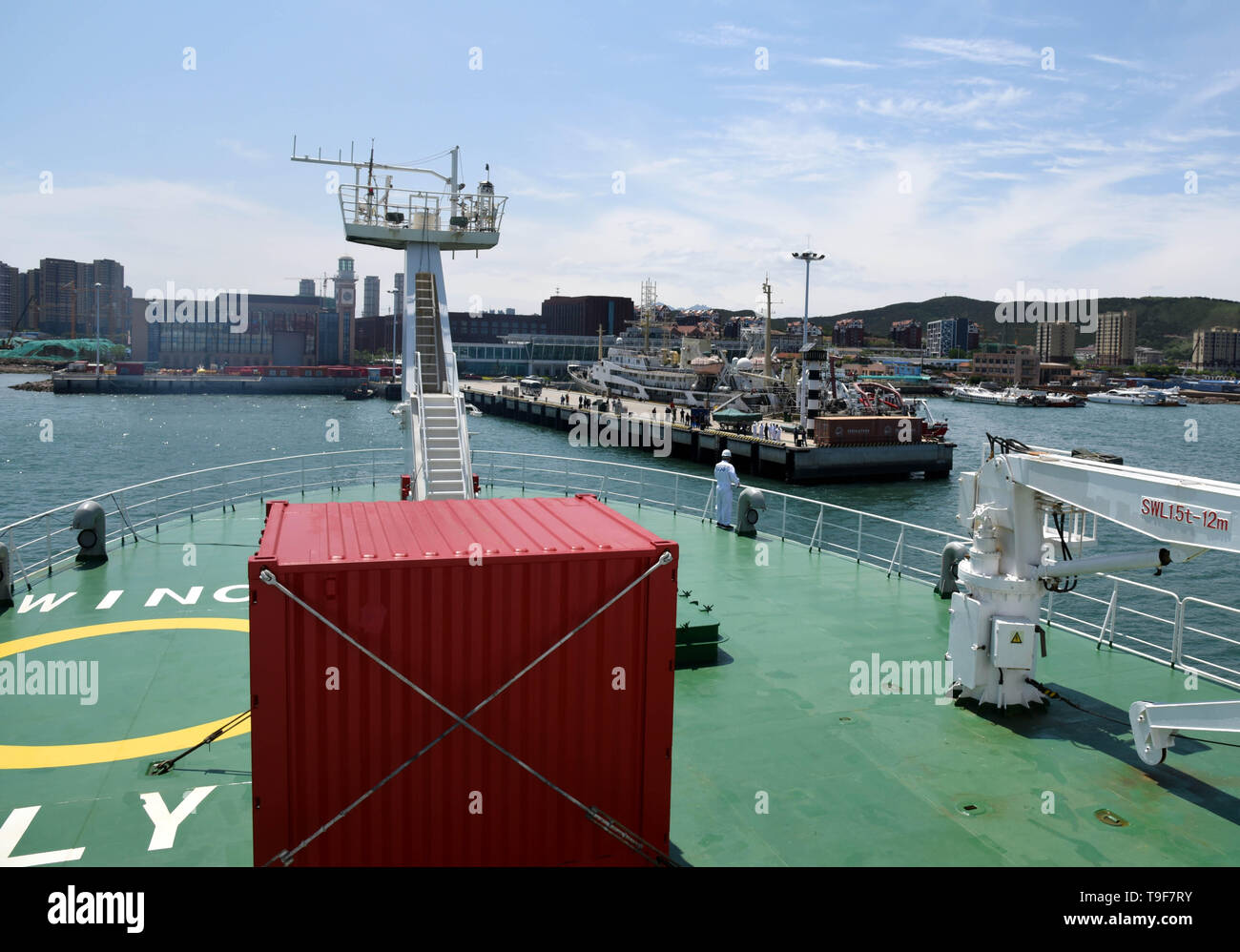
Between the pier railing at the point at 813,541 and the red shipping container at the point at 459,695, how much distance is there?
5172 millimetres

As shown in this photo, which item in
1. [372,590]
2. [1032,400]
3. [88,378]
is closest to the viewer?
[372,590]

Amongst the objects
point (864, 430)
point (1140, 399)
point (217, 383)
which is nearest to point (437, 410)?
point (864, 430)

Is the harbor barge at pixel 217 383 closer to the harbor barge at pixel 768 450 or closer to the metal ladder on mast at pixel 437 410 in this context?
the harbor barge at pixel 768 450

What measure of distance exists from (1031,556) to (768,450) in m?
44.8

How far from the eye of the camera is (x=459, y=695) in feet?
18.3

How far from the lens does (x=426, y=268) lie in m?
20.8

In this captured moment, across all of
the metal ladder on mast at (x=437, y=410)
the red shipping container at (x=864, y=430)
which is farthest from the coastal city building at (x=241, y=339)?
the metal ladder on mast at (x=437, y=410)

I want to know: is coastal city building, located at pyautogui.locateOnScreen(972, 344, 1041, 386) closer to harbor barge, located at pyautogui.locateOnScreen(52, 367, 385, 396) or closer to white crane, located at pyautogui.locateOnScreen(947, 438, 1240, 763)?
harbor barge, located at pyautogui.locateOnScreen(52, 367, 385, 396)

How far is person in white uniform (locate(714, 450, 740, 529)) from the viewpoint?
17750 mm

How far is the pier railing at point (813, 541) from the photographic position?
42.4ft

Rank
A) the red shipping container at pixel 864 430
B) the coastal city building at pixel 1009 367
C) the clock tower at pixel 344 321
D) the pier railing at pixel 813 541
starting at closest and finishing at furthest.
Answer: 1. the pier railing at pixel 813 541
2. the red shipping container at pixel 864 430
3. the clock tower at pixel 344 321
4. the coastal city building at pixel 1009 367

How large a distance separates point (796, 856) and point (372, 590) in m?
3.74
